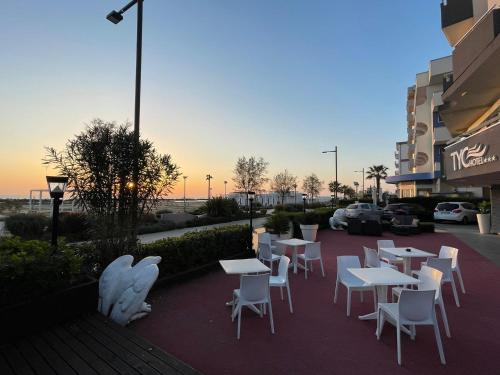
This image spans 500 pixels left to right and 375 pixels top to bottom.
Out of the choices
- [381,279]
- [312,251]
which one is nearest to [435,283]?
[381,279]

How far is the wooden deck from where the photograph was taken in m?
2.59

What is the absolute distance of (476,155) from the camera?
10.1 meters

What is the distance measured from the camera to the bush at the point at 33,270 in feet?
10.9

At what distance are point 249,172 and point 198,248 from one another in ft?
74.8

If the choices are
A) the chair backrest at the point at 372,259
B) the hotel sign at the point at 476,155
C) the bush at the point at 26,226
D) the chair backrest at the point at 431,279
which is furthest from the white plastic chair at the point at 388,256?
the bush at the point at 26,226

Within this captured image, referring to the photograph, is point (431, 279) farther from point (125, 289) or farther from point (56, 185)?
point (56, 185)

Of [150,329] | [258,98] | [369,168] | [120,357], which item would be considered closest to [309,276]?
[150,329]

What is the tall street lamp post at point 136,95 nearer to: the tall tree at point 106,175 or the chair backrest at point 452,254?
the tall tree at point 106,175

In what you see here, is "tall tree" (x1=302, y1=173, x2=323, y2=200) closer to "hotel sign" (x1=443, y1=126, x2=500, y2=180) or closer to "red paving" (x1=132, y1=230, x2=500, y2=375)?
"hotel sign" (x1=443, y1=126, x2=500, y2=180)

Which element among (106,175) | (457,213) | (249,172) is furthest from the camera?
(249,172)

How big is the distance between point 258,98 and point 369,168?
5361cm

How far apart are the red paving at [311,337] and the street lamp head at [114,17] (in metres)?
5.97

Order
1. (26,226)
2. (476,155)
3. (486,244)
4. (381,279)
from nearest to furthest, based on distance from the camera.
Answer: (381,279)
(476,155)
(486,244)
(26,226)

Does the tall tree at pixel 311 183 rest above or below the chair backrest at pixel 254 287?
above
